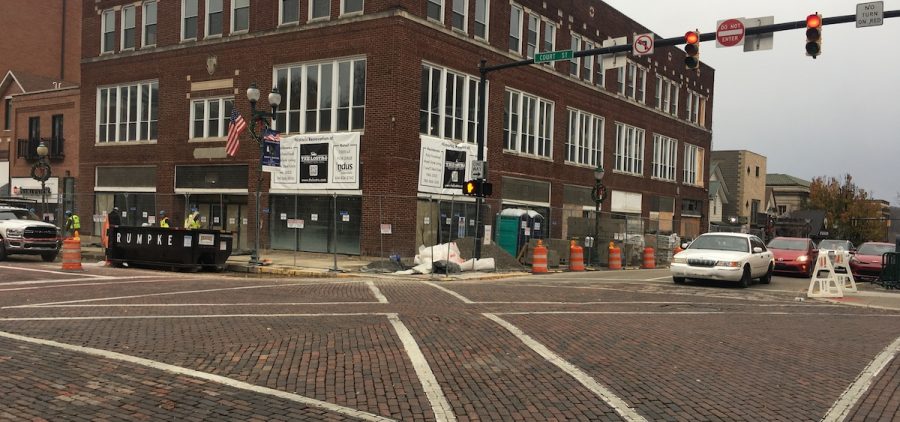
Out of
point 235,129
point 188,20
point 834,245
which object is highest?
point 188,20

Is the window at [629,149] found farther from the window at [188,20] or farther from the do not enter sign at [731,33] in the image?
the do not enter sign at [731,33]

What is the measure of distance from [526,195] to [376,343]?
78.2ft

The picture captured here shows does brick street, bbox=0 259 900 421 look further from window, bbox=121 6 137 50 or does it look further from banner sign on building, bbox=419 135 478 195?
window, bbox=121 6 137 50

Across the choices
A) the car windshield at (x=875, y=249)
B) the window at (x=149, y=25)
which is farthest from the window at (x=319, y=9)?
the car windshield at (x=875, y=249)

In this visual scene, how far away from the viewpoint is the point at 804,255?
22750mm

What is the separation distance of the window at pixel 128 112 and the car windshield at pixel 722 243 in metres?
24.6

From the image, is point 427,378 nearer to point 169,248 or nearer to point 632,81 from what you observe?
point 169,248

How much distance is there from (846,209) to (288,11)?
251 ft

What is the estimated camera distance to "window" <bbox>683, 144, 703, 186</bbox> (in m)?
48.9

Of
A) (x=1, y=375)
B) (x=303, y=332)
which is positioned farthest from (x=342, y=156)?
(x=1, y=375)

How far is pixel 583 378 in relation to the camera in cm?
673

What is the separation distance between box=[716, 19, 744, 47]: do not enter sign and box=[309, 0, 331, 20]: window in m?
15.5

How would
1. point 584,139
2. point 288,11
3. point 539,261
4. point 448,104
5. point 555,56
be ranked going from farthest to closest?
point 584,139
point 288,11
point 448,104
point 539,261
point 555,56

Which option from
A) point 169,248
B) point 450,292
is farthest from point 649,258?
point 169,248
